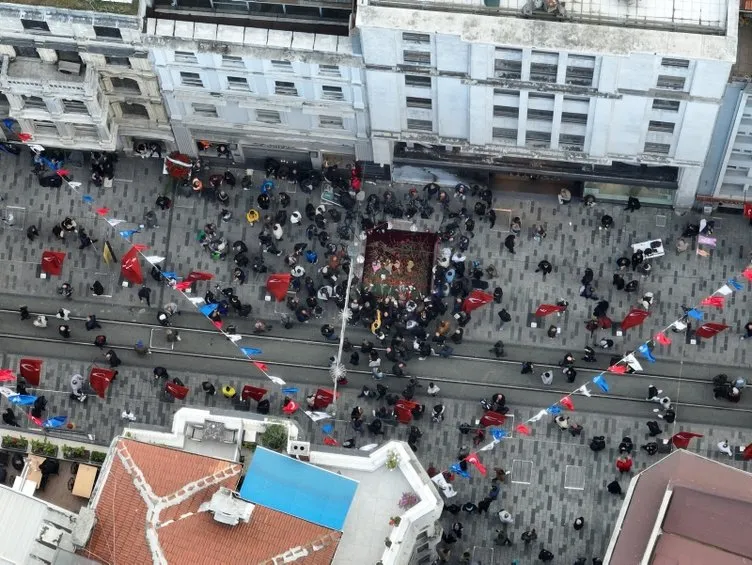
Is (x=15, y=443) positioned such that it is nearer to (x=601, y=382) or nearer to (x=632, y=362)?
(x=601, y=382)

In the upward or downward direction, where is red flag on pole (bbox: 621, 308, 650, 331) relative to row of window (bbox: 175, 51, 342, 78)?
downward

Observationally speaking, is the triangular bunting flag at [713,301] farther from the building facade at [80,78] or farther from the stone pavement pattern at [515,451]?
the building facade at [80,78]

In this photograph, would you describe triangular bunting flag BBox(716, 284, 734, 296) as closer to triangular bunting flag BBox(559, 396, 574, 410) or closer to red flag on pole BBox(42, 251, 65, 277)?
triangular bunting flag BBox(559, 396, 574, 410)

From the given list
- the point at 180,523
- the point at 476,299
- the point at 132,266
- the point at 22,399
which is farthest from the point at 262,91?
the point at 180,523

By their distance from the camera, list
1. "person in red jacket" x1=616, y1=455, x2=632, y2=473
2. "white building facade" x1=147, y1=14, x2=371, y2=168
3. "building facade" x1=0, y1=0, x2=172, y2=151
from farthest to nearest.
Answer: "person in red jacket" x1=616, y1=455, x2=632, y2=473 < "white building facade" x1=147, y1=14, x2=371, y2=168 < "building facade" x1=0, y1=0, x2=172, y2=151

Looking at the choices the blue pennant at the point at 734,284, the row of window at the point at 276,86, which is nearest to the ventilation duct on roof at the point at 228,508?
the row of window at the point at 276,86

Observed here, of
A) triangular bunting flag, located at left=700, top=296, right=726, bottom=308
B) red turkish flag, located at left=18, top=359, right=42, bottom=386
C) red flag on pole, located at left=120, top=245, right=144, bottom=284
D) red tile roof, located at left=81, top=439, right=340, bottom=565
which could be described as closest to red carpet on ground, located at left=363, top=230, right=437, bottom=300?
red flag on pole, located at left=120, top=245, right=144, bottom=284

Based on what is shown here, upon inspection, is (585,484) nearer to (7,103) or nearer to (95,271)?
(95,271)

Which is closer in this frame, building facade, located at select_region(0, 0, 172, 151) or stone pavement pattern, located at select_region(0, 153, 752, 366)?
building facade, located at select_region(0, 0, 172, 151)
